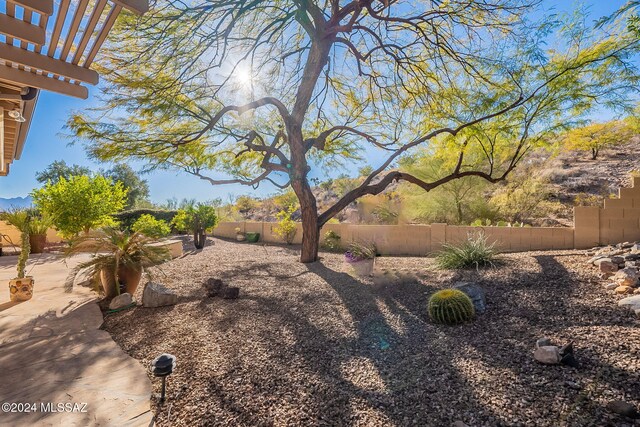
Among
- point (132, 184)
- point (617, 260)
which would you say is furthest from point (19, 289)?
point (132, 184)

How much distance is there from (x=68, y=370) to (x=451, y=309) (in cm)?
352

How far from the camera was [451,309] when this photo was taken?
→ 3.14 metres

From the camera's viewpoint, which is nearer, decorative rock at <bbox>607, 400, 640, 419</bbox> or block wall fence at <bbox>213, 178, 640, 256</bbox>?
decorative rock at <bbox>607, 400, 640, 419</bbox>

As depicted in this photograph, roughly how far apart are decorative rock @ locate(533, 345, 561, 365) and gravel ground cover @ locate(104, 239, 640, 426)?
5 centimetres

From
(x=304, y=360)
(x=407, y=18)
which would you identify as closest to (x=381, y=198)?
(x=407, y=18)

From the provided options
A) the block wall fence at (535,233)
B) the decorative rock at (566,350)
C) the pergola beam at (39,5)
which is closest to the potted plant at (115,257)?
the pergola beam at (39,5)

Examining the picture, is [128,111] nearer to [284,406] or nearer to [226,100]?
[226,100]

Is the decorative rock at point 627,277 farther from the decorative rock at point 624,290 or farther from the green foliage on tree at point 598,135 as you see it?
the green foliage on tree at point 598,135

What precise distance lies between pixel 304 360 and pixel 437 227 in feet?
21.9

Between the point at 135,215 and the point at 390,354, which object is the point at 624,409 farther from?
the point at 135,215

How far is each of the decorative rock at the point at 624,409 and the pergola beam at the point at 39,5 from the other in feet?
14.1

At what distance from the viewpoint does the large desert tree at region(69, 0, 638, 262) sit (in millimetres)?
5004

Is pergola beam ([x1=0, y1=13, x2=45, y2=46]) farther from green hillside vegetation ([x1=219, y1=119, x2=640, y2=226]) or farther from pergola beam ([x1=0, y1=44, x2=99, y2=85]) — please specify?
green hillside vegetation ([x1=219, y1=119, x2=640, y2=226])

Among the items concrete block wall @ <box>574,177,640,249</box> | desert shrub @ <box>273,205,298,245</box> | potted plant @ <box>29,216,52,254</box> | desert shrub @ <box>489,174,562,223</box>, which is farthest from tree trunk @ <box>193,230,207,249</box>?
desert shrub @ <box>489,174,562,223</box>
